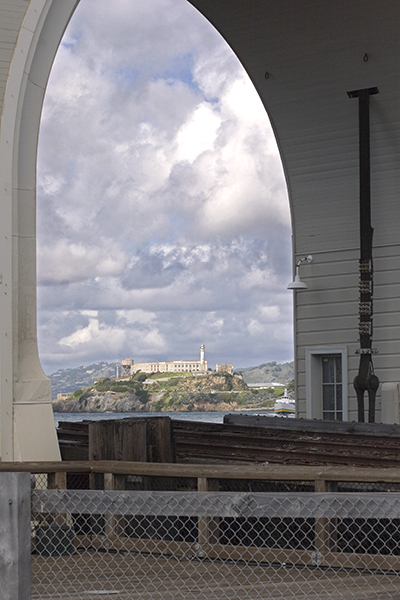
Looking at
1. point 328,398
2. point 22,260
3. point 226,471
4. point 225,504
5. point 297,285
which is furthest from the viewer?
point 328,398

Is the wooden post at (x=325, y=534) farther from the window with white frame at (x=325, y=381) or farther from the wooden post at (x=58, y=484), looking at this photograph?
the window with white frame at (x=325, y=381)

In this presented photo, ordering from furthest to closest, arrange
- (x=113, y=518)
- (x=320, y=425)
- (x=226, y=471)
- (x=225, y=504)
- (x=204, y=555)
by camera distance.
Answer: (x=320, y=425) < (x=113, y=518) < (x=204, y=555) < (x=226, y=471) < (x=225, y=504)

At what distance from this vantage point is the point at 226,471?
16.5ft

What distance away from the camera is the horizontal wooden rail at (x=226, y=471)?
181 inches

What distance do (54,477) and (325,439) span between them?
3.25m

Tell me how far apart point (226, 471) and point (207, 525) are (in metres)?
0.50

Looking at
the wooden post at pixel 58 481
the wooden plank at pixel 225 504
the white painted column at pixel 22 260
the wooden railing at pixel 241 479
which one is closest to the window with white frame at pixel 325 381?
the white painted column at pixel 22 260

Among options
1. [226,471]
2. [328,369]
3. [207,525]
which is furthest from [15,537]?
[328,369]

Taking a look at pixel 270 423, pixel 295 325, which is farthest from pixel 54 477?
pixel 295 325

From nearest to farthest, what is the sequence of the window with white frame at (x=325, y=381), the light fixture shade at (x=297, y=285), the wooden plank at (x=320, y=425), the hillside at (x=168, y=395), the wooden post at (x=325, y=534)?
the wooden post at (x=325, y=534) → the wooden plank at (x=320, y=425) → the light fixture shade at (x=297, y=285) → the window with white frame at (x=325, y=381) → the hillside at (x=168, y=395)

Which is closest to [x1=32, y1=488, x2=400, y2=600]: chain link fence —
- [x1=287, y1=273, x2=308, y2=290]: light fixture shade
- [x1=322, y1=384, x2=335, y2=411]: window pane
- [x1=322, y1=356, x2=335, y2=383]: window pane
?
[x1=287, y1=273, x2=308, y2=290]: light fixture shade

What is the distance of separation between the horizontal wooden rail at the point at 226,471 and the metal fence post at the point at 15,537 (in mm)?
1568

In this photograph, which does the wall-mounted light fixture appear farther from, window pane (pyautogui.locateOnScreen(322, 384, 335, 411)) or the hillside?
the hillside

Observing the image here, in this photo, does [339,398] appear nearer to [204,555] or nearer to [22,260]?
[22,260]
